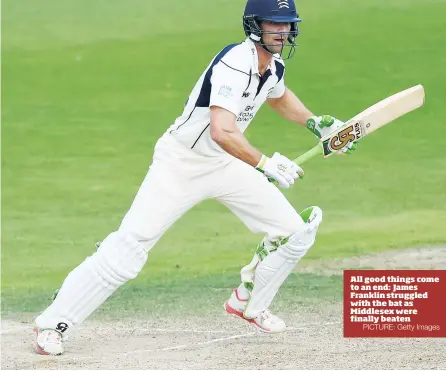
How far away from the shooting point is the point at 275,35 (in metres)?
6.28

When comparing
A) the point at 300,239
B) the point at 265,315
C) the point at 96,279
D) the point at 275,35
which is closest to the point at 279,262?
the point at 300,239

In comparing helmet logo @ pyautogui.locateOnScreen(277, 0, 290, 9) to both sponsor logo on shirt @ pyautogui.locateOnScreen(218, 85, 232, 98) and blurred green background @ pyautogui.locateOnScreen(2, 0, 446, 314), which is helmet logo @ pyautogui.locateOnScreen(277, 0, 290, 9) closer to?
sponsor logo on shirt @ pyautogui.locateOnScreen(218, 85, 232, 98)

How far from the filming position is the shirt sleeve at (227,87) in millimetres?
6082

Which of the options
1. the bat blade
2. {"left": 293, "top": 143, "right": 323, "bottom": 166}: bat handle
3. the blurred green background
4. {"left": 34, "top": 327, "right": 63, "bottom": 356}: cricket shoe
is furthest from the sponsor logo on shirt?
the blurred green background

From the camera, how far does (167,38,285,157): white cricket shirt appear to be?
6113 mm

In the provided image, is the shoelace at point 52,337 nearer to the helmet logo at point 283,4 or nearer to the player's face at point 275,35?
the player's face at point 275,35

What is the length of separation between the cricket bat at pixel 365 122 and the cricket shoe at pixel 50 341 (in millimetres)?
1566

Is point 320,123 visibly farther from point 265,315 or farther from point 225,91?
point 265,315

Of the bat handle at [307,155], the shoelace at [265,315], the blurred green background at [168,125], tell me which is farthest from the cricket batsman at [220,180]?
the blurred green background at [168,125]

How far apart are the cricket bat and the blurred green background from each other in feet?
5.82

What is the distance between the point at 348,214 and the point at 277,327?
12.2ft

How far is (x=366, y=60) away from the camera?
14.3 meters

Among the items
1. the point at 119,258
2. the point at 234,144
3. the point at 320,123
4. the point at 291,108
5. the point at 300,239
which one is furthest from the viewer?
the point at 291,108

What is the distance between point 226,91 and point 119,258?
1008 mm
